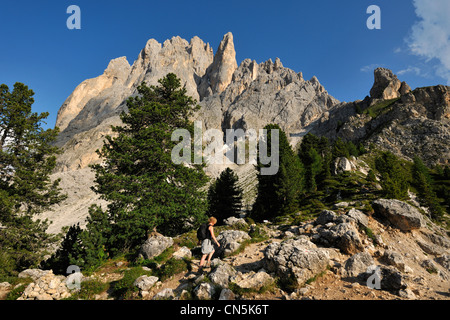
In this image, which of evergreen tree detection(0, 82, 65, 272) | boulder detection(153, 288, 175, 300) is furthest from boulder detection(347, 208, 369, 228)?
evergreen tree detection(0, 82, 65, 272)

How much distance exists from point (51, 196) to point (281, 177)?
95.7 ft

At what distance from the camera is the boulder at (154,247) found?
1396cm

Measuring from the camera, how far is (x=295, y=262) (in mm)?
9562

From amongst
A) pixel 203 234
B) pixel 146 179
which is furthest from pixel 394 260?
pixel 146 179

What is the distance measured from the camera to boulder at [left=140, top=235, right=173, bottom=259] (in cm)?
1396

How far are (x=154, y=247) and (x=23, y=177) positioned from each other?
41.7 ft

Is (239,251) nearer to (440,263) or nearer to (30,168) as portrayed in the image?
(440,263)

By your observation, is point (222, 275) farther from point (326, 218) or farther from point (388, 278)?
point (326, 218)

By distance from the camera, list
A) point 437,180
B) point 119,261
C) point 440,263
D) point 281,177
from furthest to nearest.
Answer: point 437,180, point 281,177, point 119,261, point 440,263

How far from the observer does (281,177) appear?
1307 inches

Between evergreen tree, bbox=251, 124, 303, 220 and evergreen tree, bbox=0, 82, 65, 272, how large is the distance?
2794 cm

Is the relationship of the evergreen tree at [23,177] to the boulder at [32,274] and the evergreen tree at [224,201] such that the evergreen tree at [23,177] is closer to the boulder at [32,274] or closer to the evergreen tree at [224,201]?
the boulder at [32,274]

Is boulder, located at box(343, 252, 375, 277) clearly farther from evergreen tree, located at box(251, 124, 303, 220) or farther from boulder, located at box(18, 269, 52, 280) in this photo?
evergreen tree, located at box(251, 124, 303, 220)

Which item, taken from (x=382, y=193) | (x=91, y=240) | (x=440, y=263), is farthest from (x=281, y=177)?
(x=91, y=240)
